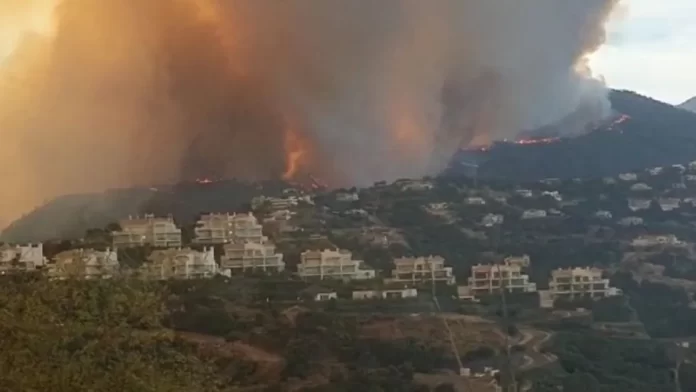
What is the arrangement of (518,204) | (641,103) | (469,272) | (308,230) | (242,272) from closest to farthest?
1. (242,272)
2. (469,272)
3. (308,230)
4. (518,204)
5. (641,103)

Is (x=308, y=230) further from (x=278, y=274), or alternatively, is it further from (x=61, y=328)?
(x=61, y=328)

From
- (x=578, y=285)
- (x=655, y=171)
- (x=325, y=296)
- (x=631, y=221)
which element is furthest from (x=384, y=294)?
(x=655, y=171)

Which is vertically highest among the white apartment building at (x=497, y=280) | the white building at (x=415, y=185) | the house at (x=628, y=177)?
the house at (x=628, y=177)

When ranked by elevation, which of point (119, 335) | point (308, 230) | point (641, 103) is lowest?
point (119, 335)

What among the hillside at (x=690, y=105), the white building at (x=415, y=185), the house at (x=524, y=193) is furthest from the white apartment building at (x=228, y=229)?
the hillside at (x=690, y=105)

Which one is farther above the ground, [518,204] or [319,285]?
[518,204]

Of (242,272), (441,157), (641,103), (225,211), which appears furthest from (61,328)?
(641,103)

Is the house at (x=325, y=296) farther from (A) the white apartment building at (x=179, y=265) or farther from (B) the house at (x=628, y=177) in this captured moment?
(B) the house at (x=628, y=177)
